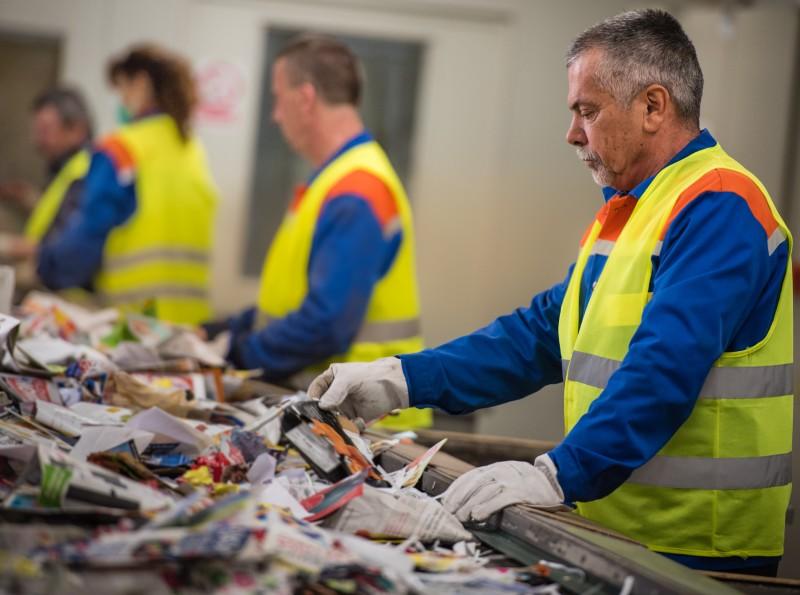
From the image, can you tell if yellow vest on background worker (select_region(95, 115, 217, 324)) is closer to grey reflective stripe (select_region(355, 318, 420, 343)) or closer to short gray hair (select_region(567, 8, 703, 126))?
grey reflective stripe (select_region(355, 318, 420, 343))

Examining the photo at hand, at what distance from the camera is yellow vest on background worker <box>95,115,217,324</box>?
182 inches

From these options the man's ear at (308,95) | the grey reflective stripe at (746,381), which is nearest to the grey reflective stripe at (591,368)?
the grey reflective stripe at (746,381)

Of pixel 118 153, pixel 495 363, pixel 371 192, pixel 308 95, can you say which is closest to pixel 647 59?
pixel 495 363

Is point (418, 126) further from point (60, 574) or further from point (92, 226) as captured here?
point (60, 574)

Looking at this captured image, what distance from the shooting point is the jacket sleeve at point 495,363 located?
228 centimetres

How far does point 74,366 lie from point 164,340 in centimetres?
52

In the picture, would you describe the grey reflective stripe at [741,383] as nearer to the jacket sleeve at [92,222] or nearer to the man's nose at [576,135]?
the man's nose at [576,135]

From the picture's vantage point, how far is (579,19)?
6109mm

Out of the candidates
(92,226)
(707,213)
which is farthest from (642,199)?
(92,226)

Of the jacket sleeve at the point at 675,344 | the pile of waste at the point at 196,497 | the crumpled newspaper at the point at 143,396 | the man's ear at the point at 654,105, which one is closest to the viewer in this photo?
the pile of waste at the point at 196,497

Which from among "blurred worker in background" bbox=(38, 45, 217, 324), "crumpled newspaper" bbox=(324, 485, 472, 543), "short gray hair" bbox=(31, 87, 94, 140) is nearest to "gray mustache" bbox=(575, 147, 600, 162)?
"crumpled newspaper" bbox=(324, 485, 472, 543)

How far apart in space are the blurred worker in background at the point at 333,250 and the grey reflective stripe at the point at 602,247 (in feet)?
3.77

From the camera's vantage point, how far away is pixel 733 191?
1.88 metres

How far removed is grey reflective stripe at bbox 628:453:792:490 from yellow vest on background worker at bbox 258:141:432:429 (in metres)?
1.49
